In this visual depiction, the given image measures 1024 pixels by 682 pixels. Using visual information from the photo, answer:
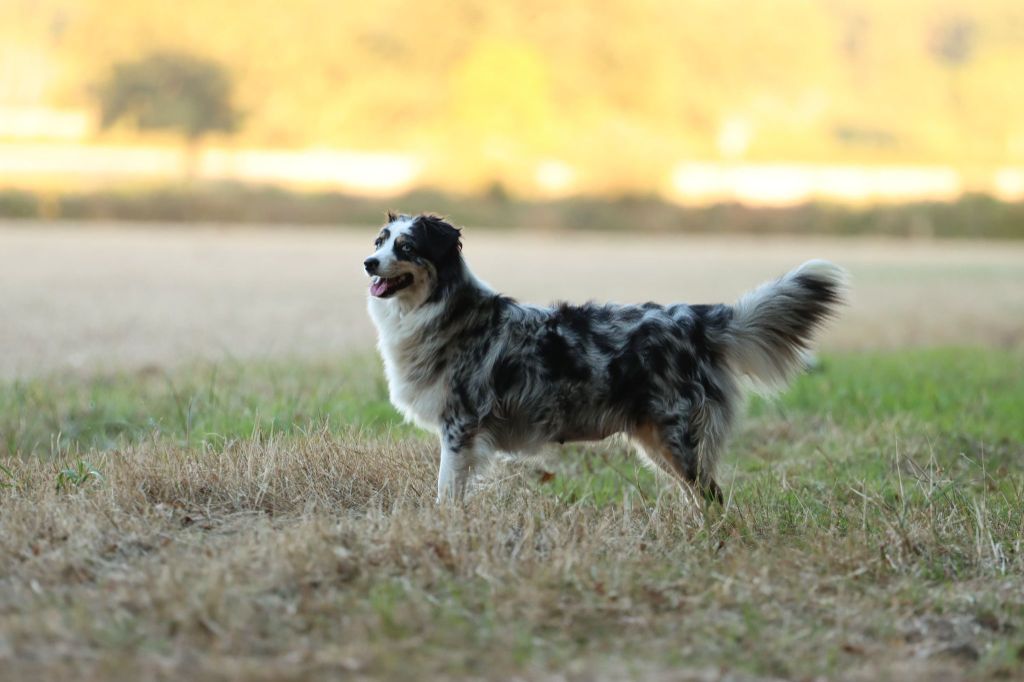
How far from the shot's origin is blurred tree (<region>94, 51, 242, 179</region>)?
66.3 metres

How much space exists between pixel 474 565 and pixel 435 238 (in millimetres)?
2009

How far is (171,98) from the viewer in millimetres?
66688

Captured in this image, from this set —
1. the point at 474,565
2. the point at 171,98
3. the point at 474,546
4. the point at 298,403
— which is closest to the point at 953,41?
the point at 171,98

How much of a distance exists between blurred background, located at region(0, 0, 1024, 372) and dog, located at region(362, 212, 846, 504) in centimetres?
677

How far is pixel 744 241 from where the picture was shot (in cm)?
4344

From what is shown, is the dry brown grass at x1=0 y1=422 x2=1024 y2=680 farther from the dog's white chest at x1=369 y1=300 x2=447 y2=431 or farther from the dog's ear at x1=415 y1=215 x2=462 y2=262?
the dog's ear at x1=415 y1=215 x2=462 y2=262

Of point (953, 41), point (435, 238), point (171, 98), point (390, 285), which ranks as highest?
point (953, 41)

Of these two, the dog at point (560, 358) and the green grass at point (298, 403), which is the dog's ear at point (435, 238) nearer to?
the dog at point (560, 358)

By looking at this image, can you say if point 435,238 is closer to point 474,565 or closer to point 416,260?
point 416,260

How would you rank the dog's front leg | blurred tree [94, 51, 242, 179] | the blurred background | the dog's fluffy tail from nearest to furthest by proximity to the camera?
the dog's front leg → the dog's fluffy tail → the blurred background → blurred tree [94, 51, 242, 179]

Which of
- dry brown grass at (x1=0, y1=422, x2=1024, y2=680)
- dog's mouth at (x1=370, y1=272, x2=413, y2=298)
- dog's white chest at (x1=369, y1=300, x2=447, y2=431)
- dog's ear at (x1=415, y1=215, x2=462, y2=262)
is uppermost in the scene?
dog's ear at (x1=415, y1=215, x2=462, y2=262)

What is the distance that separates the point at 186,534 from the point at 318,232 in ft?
122

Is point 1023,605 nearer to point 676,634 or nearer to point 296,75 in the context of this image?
point 676,634

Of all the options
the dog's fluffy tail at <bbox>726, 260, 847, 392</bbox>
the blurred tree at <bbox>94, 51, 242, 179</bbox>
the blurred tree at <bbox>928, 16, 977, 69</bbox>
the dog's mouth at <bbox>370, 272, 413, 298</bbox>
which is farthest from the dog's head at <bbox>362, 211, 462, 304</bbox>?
the blurred tree at <bbox>928, 16, 977, 69</bbox>
